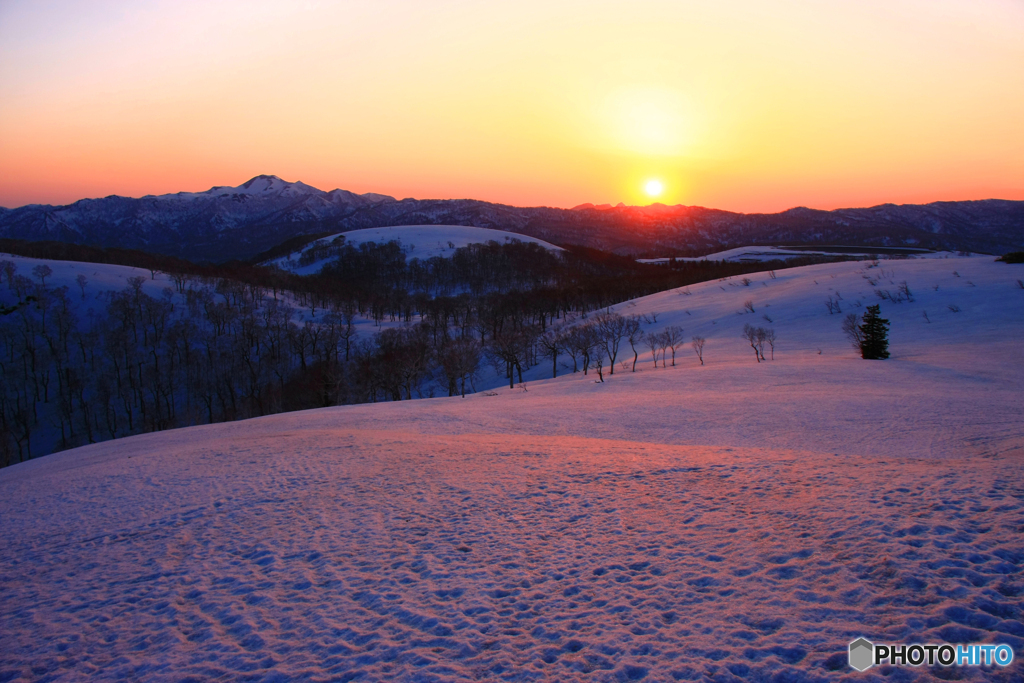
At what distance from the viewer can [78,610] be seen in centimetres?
719

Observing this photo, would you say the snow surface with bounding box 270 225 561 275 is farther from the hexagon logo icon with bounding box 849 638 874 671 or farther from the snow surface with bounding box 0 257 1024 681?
the hexagon logo icon with bounding box 849 638 874 671

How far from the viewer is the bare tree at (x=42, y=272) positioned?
282ft

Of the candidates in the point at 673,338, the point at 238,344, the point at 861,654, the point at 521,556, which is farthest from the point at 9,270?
the point at 861,654

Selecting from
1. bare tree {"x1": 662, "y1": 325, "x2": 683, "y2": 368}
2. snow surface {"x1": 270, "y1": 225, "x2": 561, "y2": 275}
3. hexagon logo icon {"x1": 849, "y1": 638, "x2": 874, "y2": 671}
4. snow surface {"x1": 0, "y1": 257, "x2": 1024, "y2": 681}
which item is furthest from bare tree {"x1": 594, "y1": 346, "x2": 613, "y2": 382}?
snow surface {"x1": 270, "y1": 225, "x2": 561, "y2": 275}

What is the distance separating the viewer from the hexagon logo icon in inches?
201

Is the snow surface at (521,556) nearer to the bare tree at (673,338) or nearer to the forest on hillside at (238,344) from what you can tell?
the forest on hillside at (238,344)

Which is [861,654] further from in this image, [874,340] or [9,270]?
[9,270]

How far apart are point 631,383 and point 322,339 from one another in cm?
5997

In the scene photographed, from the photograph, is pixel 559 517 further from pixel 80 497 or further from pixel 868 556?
pixel 80 497

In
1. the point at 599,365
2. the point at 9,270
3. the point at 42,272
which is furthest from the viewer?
the point at 42,272

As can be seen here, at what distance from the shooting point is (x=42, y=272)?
8750 cm

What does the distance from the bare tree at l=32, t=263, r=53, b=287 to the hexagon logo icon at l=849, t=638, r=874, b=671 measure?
118 meters

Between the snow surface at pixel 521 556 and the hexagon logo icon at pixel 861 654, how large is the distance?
0.13 meters

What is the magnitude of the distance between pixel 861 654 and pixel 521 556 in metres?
4.62
